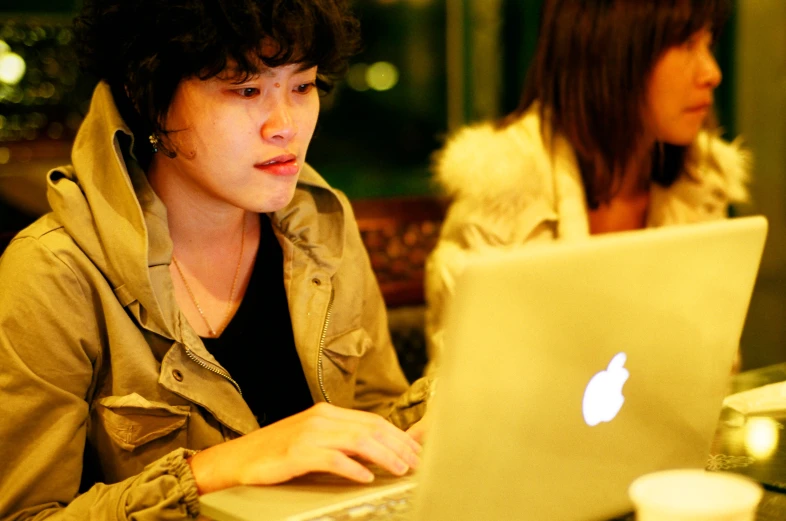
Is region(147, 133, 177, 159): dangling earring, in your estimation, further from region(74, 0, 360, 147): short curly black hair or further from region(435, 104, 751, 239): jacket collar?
region(435, 104, 751, 239): jacket collar

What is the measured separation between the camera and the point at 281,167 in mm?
1359

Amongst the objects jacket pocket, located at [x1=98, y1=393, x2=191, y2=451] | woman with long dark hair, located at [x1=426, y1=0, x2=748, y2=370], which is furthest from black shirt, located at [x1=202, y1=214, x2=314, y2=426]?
woman with long dark hair, located at [x1=426, y1=0, x2=748, y2=370]

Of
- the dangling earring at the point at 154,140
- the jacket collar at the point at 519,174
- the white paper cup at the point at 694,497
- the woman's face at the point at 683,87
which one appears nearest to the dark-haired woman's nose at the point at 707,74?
the woman's face at the point at 683,87

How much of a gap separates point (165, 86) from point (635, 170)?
1.30 m

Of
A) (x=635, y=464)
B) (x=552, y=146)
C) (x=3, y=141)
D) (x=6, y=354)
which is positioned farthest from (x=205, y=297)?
(x=3, y=141)

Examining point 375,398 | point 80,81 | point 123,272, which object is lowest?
point 375,398

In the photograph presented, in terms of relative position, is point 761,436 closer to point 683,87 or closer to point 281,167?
point 281,167

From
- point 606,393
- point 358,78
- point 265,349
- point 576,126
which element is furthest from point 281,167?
point 358,78

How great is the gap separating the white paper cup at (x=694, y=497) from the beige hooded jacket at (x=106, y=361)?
60 centimetres

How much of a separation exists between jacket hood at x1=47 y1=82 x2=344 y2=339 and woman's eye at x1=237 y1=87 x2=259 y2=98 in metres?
0.18

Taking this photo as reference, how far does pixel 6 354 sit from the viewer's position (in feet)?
3.99

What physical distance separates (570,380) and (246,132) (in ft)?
2.26

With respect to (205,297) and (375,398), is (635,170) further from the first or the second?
(205,297)

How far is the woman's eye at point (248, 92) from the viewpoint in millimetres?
1326
